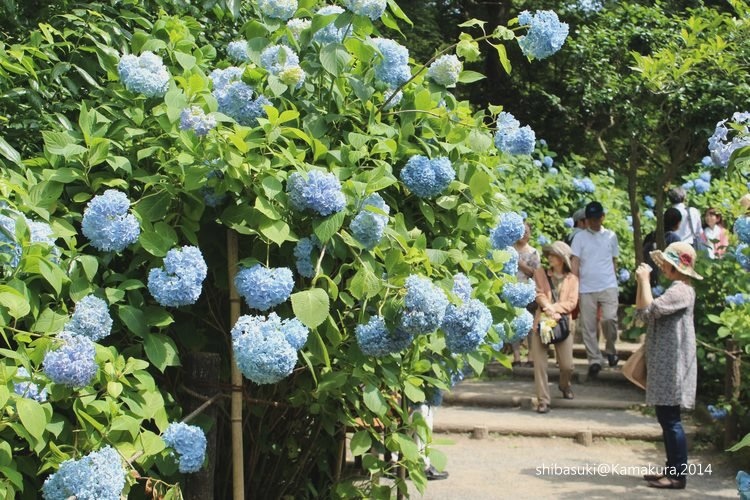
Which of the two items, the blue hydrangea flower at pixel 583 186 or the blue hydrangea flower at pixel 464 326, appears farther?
the blue hydrangea flower at pixel 583 186

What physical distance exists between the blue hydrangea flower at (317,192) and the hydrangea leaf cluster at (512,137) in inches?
37.5

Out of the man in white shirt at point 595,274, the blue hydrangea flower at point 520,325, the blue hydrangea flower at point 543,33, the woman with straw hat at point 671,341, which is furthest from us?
the man in white shirt at point 595,274

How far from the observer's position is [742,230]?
3604 mm

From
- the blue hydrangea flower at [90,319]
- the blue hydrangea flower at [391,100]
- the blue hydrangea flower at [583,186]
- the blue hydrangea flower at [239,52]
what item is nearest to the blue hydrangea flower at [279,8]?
the blue hydrangea flower at [239,52]

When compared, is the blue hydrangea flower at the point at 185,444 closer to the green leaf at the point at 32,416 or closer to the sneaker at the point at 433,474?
the green leaf at the point at 32,416

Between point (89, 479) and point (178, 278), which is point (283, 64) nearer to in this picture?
point (178, 278)

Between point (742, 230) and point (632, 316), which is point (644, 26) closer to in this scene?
point (632, 316)

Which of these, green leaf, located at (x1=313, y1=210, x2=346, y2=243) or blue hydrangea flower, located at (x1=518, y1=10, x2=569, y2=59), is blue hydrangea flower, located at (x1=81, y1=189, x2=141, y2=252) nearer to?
green leaf, located at (x1=313, y1=210, x2=346, y2=243)

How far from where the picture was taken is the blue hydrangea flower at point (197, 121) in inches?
98.6

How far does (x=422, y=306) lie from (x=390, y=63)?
2.87 ft

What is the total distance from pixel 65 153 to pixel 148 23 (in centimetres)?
88

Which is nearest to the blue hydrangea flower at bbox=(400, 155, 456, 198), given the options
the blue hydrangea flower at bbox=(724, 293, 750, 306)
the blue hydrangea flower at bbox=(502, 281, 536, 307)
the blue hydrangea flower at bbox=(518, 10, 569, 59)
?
the blue hydrangea flower at bbox=(518, 10, 569, 59)

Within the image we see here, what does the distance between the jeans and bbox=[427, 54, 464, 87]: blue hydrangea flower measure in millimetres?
3889

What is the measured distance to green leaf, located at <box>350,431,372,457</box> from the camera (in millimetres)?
3064
